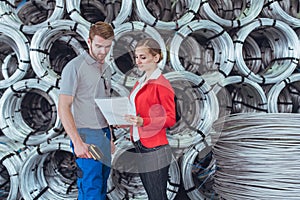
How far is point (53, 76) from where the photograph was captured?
6.33 feet

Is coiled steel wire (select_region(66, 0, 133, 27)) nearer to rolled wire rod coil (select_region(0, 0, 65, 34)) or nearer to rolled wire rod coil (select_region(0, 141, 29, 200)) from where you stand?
rolled wire rod coil (select_region(0, 0, 65, 34))

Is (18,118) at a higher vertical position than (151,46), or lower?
lower

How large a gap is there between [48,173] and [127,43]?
1.22 meters

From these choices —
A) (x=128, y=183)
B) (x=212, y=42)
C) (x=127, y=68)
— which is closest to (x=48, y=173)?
(x=128, y=183)

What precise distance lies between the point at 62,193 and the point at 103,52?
1259 millimetres

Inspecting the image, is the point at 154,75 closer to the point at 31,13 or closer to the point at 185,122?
the point at 185,122

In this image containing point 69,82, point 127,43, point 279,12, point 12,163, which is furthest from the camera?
point 279,12

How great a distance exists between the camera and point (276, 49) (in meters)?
2.39

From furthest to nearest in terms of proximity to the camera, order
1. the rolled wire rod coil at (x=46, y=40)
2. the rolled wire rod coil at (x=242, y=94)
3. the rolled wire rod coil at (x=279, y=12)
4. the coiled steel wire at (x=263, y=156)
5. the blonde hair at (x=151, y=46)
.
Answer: the rolled wire rod coil at (x=279, y=12) < the rolled wire rod coil at (x=242, y=94) < the rolled wire rod coil at (x=46, y=40) < the coiled steel wire at (x=263, y=156) < the blonde hair at (x=151, y=46)

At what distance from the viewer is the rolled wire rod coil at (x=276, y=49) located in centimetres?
215

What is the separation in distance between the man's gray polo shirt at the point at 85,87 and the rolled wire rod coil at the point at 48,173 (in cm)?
65

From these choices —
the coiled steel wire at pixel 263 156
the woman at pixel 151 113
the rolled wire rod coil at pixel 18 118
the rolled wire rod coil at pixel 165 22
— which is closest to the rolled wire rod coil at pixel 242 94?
the coiled steel wire at pixel 263 156

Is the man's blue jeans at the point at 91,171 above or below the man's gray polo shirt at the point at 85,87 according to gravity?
below

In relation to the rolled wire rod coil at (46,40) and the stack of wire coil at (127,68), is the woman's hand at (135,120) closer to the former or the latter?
the stack of wire coil at (127,68)
